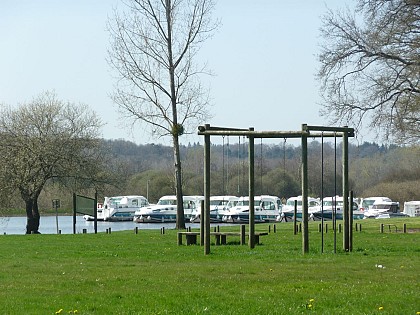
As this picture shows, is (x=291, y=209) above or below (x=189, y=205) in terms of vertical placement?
below

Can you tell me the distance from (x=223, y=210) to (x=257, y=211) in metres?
3.56

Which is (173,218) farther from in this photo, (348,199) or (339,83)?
(348,199)

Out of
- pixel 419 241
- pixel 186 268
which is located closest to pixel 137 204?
pixel 419 241

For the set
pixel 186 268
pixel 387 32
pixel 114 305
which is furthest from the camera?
pixel 387 32

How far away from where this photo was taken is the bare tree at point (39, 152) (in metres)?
50.5

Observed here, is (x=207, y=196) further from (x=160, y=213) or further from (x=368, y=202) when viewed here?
(x=368, y=202)

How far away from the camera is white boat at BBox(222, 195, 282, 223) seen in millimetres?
75875

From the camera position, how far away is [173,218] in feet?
266

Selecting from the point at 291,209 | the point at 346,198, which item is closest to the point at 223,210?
the point at 291,209

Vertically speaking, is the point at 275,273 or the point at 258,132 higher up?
the point at 258,132

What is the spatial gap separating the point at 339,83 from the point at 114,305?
30520 mm

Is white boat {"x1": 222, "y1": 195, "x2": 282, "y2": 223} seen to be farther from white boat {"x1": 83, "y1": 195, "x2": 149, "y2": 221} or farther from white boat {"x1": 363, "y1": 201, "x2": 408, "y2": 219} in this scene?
white boat {"x1": 363, "y1": 201, "x2": 408, "y2": 219}

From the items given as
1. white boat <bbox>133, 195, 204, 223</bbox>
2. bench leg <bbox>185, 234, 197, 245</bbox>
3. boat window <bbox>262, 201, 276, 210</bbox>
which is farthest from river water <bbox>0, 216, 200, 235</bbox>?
bench leg <bbox>185, 234, 197, 245</bbox>

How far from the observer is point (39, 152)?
168 ft
